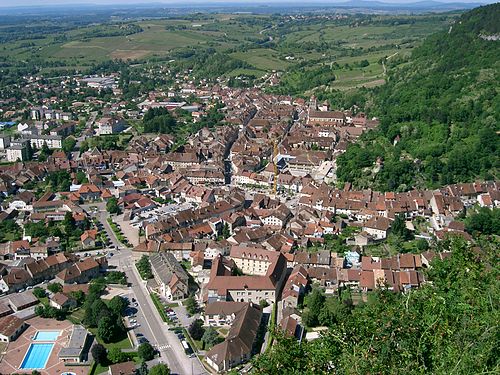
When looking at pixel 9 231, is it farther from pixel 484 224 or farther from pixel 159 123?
pixel 484 224

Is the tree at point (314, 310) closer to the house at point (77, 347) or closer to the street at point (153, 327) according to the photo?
the street at point (153, 327)

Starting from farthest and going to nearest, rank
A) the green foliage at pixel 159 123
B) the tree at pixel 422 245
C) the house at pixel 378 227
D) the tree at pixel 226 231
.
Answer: the green foliage at pixel 159 123, the tree at pixel 226 231, the house at pixel 378 227, the tree at pixel 422 245

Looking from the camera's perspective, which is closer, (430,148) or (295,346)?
(295,346)

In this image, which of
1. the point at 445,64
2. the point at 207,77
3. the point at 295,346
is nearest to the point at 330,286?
the point at 295,346

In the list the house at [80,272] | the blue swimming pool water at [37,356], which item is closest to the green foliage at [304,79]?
the house at [80,272]

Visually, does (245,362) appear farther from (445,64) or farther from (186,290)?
(445,64)

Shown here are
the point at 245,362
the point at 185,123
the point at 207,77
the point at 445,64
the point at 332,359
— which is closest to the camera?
the point at 332,359
